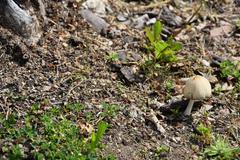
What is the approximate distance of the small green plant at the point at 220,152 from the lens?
14.4 feet

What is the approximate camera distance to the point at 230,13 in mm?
6695

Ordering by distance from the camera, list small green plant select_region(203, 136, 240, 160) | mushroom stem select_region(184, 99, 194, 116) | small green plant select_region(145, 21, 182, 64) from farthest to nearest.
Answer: small green plant select_region(145, 21, 182, 64) < mushroom stem select_region(184, 99, 194, 116) < small green plant select_region(203, 136, 240, 160)

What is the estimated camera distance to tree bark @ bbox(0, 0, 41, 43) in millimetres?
5012

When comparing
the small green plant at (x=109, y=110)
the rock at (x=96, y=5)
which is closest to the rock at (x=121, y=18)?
the rock at (x=96, y=5)

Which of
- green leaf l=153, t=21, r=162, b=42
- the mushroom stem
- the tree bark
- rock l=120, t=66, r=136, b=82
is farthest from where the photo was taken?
green leaf l=153, t=21, r=162, b=42

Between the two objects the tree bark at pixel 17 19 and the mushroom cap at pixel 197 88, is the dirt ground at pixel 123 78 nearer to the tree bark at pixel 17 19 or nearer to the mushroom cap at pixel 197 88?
the tree bark at pixel 17 19

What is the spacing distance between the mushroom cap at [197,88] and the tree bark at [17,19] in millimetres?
1724

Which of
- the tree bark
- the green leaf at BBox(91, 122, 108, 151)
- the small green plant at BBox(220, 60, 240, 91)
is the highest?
the tree bark

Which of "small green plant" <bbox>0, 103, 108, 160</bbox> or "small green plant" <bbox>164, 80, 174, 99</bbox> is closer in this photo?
"small green plant" <bbox>0, 103, 108, 160</bbox>

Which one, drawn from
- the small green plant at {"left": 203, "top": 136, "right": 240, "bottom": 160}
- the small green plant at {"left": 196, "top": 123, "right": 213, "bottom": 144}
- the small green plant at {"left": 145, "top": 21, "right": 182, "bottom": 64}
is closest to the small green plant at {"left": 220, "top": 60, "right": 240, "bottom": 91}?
the small green plant at {"left": 145, "top": 21, "right": 182, "bottom": 64}

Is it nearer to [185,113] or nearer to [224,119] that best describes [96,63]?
[185,113]

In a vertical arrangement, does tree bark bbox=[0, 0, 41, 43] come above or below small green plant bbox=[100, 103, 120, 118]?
above

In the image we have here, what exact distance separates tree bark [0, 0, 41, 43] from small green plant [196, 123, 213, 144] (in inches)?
76.5

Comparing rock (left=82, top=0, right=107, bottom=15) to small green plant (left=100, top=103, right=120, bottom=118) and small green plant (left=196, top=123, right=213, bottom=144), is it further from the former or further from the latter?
small green plant (left=196, top=123, right=213, bottom=144)
